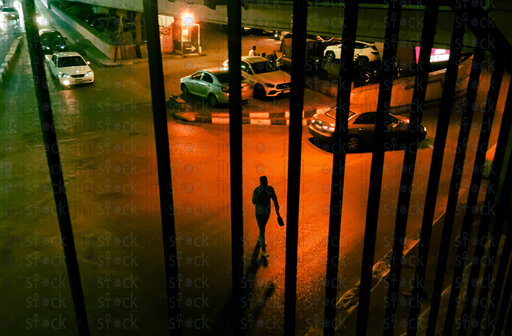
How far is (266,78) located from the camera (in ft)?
58.3

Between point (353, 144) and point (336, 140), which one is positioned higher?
point (336, 140)

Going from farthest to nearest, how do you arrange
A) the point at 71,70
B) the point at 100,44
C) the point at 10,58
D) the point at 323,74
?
1. the point at 100,44
2. the point at 10,58
3. the point at 323,74
4. the point at 71,70

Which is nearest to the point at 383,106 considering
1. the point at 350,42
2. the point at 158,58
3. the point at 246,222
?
the point at 350,42

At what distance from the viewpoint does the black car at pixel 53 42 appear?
992 inches

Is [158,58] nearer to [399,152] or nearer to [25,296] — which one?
[25,296]

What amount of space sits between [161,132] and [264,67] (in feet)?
60.1

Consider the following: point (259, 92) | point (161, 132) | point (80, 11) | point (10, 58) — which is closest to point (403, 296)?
point (161, 132)

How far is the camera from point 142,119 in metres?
14.8

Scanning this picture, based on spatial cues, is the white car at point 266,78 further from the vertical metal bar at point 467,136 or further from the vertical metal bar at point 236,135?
the vertical metal bar at point 236,135

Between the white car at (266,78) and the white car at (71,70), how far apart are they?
789 cm

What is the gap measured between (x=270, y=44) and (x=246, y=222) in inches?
1035

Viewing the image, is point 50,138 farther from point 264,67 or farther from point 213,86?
point 264,67

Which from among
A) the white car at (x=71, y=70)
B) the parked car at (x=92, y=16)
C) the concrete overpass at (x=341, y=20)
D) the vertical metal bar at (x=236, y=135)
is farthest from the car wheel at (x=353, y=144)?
the parked car at (x=92, y=16)

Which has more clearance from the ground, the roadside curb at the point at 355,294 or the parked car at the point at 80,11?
the parked car at the point at 80,11
